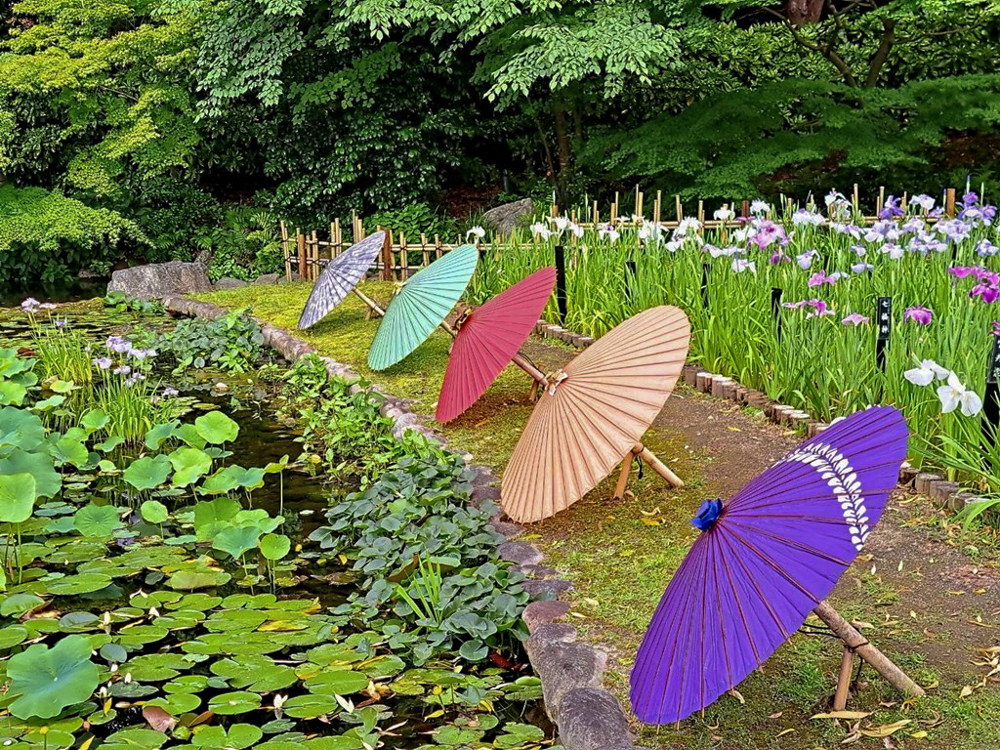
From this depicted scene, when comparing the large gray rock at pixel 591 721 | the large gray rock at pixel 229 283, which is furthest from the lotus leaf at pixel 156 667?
the large gray rock at pixel 229 283

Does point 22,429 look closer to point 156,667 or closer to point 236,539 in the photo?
point 236,539

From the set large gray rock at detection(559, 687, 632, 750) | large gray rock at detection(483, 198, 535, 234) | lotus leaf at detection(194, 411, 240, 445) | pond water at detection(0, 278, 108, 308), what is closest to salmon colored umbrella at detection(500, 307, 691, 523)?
large gray rock at detection(559, 687, 632, 750)

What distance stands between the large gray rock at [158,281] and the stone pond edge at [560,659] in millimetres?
8324

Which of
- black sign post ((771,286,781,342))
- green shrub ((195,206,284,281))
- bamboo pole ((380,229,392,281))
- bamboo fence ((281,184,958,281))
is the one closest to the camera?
black sign post ((771,286,781,342))

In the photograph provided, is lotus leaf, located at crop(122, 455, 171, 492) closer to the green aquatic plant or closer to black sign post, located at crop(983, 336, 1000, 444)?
black sign post, located at crop(983, 336, 1000, 444)

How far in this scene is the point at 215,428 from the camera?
4352mm

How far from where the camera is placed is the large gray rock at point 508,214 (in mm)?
11830

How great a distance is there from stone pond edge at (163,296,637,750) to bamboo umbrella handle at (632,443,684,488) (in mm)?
550

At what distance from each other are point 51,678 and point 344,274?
433 centimetres

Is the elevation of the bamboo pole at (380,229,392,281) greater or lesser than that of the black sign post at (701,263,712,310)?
lesser

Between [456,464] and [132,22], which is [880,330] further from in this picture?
[132,22]

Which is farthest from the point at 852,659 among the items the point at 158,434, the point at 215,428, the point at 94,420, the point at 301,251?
the point at 301,251

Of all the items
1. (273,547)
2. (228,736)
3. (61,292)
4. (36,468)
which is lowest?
(61,292)

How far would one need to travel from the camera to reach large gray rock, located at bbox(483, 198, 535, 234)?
1183 cm
